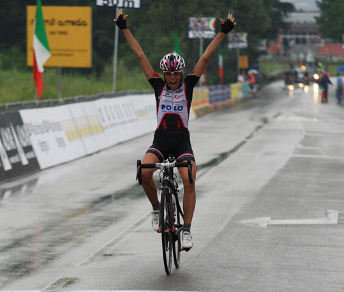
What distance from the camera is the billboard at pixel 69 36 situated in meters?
30.1

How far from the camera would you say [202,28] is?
39.9 m

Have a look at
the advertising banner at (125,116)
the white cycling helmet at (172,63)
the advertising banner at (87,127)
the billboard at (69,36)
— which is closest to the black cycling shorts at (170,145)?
the white cycling helmet at (172,63)

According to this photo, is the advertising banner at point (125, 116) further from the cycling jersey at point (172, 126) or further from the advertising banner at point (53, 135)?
the cycling jersey at point (172, 126)

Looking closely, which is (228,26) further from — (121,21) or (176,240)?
(176,240)

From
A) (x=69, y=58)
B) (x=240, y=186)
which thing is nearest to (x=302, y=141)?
(x=240, y=186)

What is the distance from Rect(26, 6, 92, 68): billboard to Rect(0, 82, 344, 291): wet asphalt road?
12.4 m

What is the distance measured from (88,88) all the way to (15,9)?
25.8 m

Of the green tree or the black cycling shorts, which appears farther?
the green tree

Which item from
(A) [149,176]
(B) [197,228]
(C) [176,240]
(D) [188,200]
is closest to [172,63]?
(A) [149,176]

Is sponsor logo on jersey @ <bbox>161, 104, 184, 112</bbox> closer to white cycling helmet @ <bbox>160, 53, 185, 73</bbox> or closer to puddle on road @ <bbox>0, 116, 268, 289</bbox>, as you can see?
white cycling helmet @ <bbox>160, 53, 185, 73</bbox>

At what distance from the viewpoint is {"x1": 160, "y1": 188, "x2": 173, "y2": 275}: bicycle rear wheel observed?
6.94 meters

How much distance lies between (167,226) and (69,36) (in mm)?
24195

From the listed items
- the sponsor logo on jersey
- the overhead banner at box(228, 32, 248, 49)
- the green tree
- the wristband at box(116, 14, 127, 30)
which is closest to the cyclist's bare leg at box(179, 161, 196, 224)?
the sponsor logo on jersey

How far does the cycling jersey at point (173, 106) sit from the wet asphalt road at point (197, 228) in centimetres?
144
